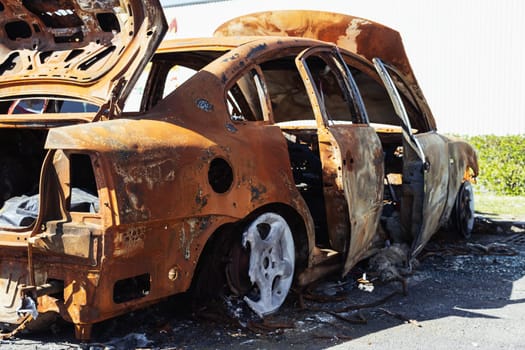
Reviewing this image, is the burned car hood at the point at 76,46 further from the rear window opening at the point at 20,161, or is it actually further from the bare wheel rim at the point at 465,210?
the bare wheel rim at the point at 465,210

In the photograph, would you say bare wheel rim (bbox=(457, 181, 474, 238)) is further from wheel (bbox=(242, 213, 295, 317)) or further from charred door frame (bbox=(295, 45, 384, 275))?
wheel (bbox=(242, 213, 295, 317))

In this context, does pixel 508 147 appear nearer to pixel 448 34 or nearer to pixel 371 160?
pixel 448 34

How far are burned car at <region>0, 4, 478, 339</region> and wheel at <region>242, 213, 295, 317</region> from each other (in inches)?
0.4

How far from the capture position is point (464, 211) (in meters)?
7.37

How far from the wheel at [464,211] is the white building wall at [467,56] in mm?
9315

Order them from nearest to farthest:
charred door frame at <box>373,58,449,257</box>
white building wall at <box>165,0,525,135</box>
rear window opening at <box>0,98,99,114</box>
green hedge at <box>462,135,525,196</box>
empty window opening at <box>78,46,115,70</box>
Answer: empty window opening at <box>78,46,115,70</box> < rear window opening at <box>0,98,99,114</box> < charred door frame at <box>373,58,449,257</box> < green hedge at <box>462,135,525,196</box> < white building wall at <box>165,0,525,135</box>

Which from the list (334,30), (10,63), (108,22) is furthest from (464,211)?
(10,63)

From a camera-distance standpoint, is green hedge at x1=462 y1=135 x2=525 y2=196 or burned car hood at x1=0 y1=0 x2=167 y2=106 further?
green hedge at x1=462 y1=135 x2=525 y2=196

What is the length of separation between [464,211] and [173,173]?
481 centimetres

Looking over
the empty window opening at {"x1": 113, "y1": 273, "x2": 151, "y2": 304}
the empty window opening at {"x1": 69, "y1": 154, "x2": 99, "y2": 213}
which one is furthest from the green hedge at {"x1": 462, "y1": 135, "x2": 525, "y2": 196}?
the empty window opening at {"x1": 113, "y1": 273, "x2": 151, "y2": 304}

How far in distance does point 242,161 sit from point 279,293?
1.00m

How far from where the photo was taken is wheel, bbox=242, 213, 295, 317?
4066 mm

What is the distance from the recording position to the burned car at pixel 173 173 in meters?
3.29

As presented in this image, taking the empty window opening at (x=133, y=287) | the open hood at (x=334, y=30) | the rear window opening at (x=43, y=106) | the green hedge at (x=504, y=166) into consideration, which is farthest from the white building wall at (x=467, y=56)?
the empty window opening at (x=133, y=287)
